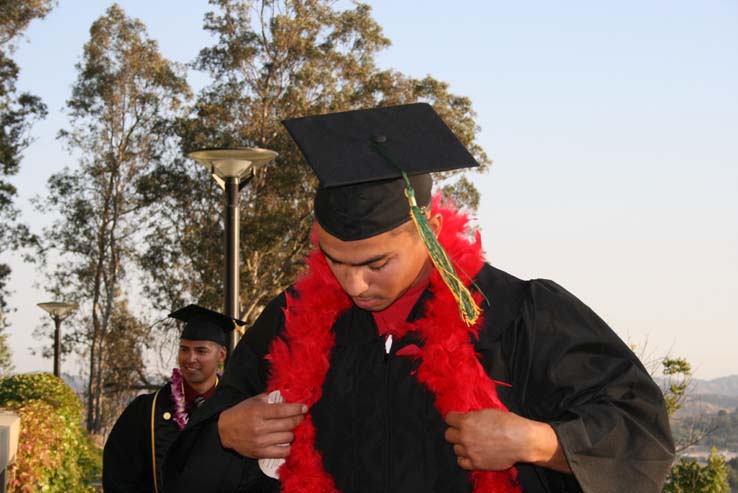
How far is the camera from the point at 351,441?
3.01 meters

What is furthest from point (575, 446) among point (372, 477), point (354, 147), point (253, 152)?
point (253, 152)

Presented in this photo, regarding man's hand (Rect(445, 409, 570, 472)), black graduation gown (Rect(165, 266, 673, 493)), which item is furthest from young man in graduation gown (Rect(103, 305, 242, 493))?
man's hand (Rect(445, 409, 570, 472))

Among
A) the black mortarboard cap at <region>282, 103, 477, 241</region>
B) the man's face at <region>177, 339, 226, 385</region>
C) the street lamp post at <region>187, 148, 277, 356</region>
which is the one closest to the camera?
the black mortarboard cap at <region>282, 103, 477, 241</region>

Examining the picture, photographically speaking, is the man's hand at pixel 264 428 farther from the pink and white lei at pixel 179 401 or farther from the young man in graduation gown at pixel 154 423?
the pink and white lei at pixel 179 401

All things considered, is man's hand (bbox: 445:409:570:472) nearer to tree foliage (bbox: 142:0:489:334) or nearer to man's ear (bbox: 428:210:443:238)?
man's ear (bbox: 428:210:443:238)

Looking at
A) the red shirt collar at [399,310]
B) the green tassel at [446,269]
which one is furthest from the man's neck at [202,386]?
the green tassel at [446,269]

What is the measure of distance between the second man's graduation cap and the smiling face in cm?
455

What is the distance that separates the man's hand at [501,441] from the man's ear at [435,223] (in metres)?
0.74

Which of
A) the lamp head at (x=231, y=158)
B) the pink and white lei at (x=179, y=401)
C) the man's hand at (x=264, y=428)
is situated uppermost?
the lamp head at (x=231, y=158)

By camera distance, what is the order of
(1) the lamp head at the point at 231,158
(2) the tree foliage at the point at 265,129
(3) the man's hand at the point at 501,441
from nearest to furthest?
(3) the man's hand at the point at 501,441, (1) the lamp head at the point at 231,158, (2) the tree foliage at the point at 265,129

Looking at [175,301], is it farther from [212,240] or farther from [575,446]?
[575,446]

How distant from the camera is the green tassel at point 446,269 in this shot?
2842mm

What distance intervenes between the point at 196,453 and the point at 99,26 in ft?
111

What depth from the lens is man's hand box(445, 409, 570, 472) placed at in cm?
243
